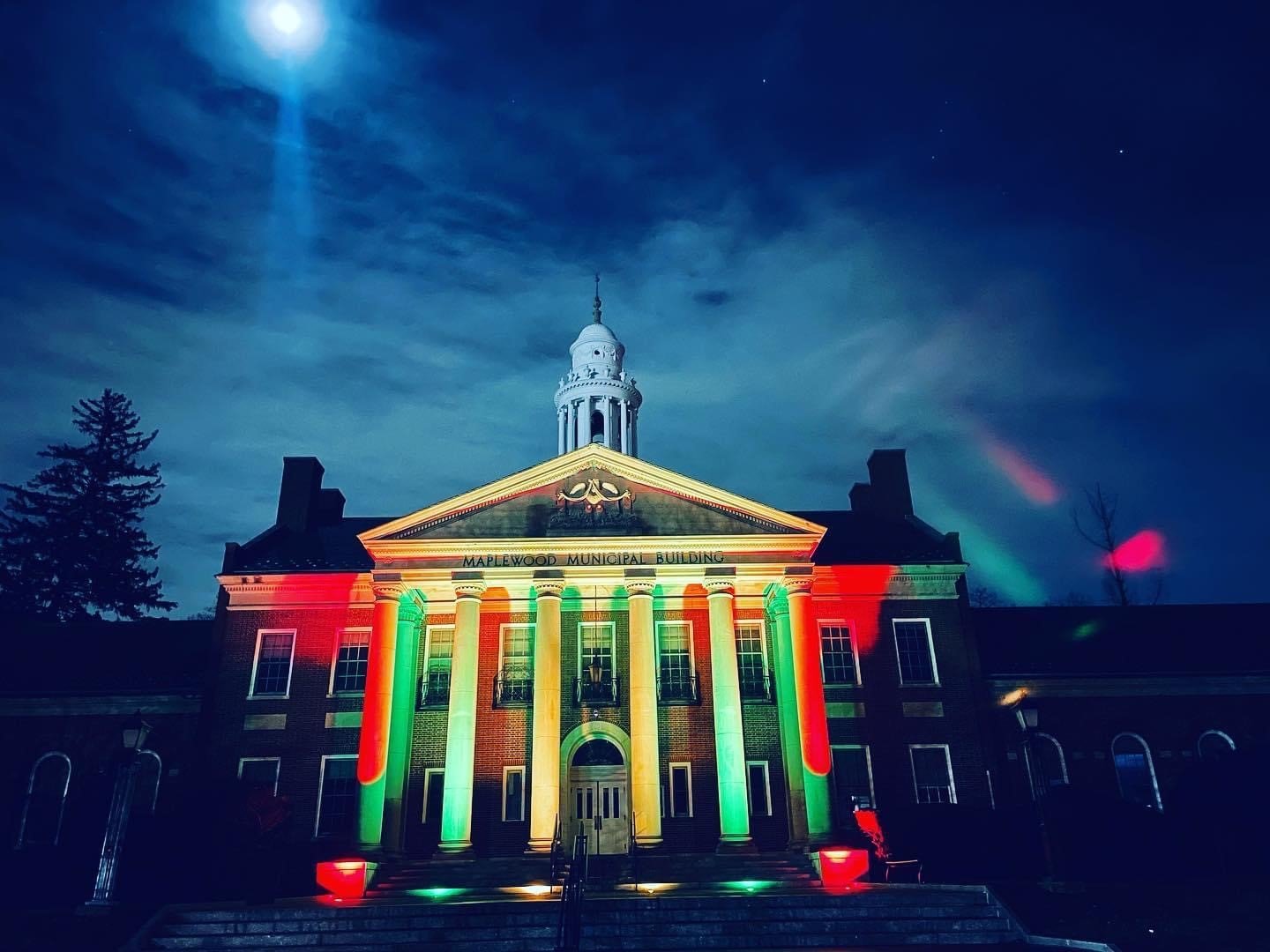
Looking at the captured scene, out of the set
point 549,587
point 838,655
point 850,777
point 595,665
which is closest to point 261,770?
point 595,665

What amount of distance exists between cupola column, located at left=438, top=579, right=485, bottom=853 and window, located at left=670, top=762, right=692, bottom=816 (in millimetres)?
6013

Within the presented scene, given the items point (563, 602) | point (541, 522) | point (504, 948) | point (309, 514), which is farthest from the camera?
point (309, 514)

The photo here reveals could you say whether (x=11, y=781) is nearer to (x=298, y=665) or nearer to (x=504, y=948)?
(x=298, y=665)

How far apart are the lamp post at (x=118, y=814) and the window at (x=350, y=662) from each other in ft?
25.1

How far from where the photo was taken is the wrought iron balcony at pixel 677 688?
26.7 metres

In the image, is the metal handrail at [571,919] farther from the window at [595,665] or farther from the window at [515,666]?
the window at [515,666]

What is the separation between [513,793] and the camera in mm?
25953

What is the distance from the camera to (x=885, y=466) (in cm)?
3375

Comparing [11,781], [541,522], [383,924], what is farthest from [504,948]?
[11,781]

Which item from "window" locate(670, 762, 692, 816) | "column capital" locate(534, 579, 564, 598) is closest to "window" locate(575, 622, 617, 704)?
"window" locate(670, 762, 692, 816)

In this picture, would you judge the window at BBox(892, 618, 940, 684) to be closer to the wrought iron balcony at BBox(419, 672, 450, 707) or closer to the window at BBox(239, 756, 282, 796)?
the wrought iron balcony at BBox(419, 672, 450, 707)

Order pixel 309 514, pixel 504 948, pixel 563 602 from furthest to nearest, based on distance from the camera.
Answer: pixel 309 514, pixel 563 602, pixel 504 948

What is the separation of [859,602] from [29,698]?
26.8m

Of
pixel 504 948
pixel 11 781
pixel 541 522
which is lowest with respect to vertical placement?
pixel 504 948
